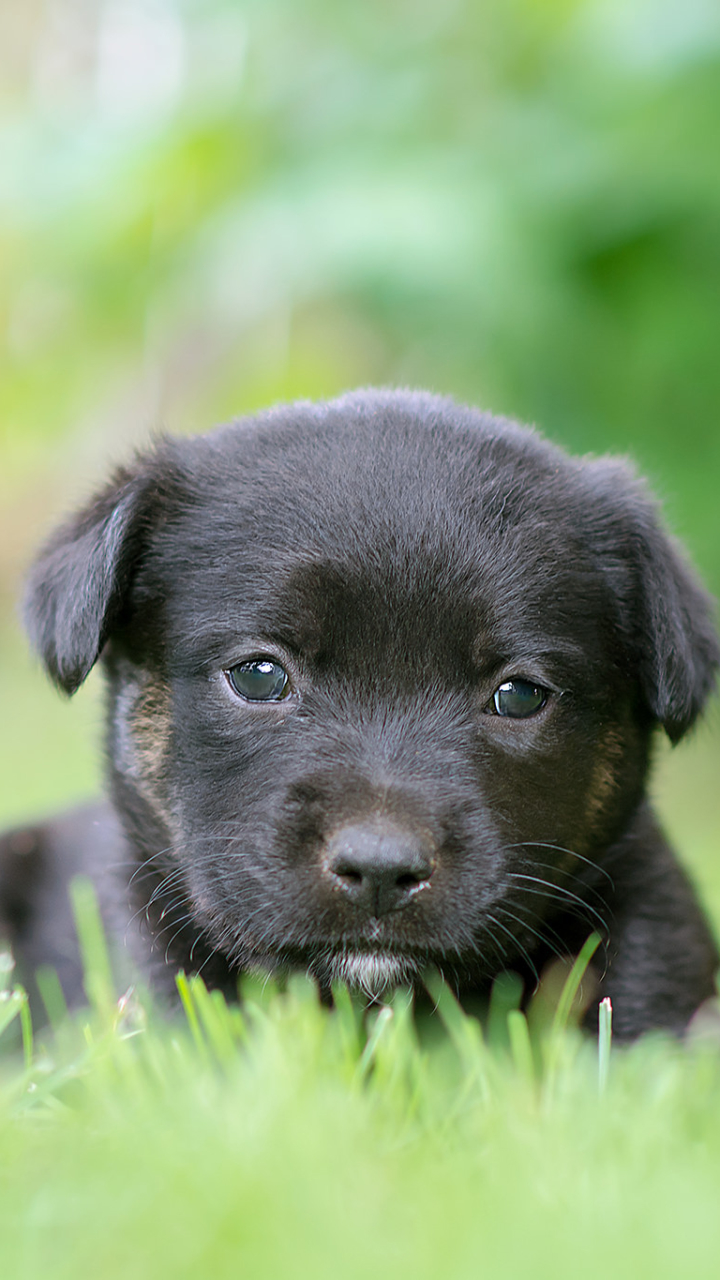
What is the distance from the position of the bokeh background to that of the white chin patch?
370cm

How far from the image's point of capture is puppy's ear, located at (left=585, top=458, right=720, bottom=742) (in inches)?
135

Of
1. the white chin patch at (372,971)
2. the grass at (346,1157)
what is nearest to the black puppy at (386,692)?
the white chin patch at (372,971)

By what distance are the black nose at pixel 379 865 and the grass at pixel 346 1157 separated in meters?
0.20

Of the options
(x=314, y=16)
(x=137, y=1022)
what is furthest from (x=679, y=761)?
(x=137, y=1022)

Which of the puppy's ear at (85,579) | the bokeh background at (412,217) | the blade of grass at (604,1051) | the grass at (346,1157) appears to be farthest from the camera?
the bokeh background at (412,217)

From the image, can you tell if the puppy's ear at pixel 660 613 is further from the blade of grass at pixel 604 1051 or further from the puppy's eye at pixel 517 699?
the blade of grass at pixel 604 1051

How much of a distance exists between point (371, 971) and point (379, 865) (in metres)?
0.35

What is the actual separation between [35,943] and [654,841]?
1967mm

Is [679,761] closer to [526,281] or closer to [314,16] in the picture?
[526,281]

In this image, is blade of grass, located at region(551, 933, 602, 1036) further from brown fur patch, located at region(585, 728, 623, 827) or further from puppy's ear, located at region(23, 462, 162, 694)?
puppy's ear, located at region(23, 462, 162, 694)

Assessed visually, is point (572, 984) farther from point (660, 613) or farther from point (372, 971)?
point (660, 613)

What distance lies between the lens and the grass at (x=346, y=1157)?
1.72m

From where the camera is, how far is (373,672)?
3.11 meters

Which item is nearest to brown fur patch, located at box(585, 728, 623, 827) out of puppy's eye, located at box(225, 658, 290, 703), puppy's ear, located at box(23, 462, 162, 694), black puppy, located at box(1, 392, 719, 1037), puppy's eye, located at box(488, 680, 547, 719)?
black puppy, located at box(1, 392, 719, 1037)
